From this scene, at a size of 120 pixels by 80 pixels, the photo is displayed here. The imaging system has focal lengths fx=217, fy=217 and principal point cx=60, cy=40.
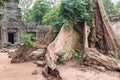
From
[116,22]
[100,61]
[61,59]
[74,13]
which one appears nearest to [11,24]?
[116,22]

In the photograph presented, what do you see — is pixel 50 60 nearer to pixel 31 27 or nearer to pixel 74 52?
pixel 74 52

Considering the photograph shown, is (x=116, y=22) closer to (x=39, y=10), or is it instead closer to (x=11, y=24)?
(x=11, y=24)

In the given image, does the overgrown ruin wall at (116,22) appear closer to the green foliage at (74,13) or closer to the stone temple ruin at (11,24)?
the green foliage at (74,13)

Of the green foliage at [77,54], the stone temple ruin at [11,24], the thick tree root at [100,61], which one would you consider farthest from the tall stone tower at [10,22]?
the thick tree root at [100,61]

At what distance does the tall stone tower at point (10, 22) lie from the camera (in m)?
21.8

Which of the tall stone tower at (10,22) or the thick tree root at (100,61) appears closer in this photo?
the thick tree root at (100,61)

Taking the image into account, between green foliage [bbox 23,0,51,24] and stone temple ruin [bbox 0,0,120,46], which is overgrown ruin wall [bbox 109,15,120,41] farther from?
green foliage [bbox 23,0,51,24]

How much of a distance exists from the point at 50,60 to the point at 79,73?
104 cm

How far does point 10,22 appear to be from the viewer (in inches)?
878

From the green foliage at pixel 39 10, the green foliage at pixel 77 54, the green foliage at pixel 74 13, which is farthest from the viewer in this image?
the green foliage at pixel 39 10

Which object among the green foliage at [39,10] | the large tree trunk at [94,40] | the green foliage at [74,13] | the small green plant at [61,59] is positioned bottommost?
the small green plant at [61,59]

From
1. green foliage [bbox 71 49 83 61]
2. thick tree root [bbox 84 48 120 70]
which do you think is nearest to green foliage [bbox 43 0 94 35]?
green foliage [bbox 71 49 83 61]

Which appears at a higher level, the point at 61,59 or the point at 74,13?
the point at 74,13

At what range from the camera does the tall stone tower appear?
2175 cm
